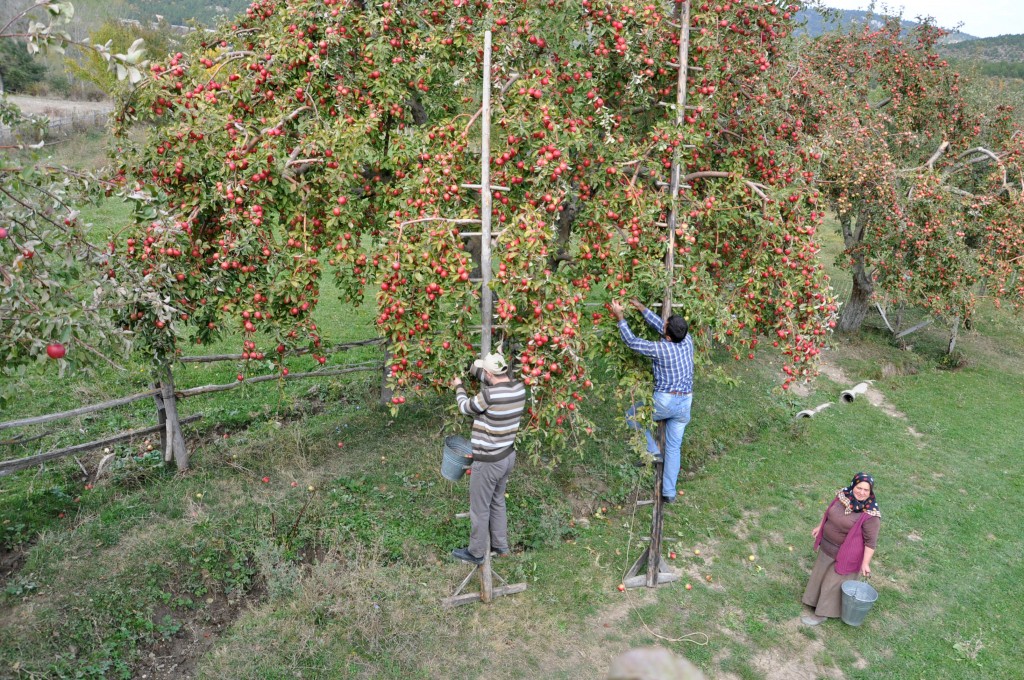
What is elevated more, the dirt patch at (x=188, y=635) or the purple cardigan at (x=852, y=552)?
the purple cardigan at (x=852, y=552)

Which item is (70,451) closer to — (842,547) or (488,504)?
(488,504)

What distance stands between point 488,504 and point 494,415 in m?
0.84

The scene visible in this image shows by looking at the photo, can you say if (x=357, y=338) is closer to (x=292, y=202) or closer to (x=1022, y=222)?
(x=292, y=202)

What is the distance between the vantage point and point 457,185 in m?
5.46

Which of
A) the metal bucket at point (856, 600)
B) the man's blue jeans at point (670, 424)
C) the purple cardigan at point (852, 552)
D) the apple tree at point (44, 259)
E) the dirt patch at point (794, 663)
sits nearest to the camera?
the apple tree at point (44, 259)

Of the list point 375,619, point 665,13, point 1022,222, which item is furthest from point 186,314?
point 1022,222

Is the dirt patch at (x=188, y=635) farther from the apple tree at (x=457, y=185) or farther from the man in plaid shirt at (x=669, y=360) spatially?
the man in plaid shirt at (x=669, y=360)

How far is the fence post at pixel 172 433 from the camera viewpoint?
7.00 m

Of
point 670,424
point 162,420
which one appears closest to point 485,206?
point 670,424

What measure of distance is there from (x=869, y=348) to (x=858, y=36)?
20.1 feet

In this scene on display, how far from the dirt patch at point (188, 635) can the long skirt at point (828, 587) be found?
184 inches

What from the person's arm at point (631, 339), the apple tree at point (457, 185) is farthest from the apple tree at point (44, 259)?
the person's arm at point (631, 339)

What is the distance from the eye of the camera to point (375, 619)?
17.0 feet

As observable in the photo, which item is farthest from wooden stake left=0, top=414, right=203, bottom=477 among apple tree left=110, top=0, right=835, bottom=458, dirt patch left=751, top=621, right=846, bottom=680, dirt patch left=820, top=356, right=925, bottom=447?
dirt patch left=820, top=356, right=925, bottom=447
